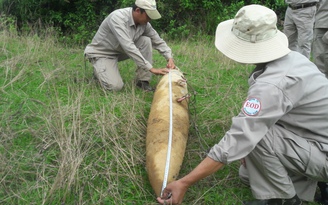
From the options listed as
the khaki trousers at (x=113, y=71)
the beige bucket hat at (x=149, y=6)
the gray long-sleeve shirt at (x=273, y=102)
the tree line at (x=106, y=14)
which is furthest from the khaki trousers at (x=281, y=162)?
the tree line at (x=106, y=14)

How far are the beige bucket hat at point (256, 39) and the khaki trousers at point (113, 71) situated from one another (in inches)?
103

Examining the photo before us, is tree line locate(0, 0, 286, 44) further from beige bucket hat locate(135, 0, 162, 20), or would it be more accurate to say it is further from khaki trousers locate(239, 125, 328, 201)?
khaki trousers locate(239, 125, 328, 201)

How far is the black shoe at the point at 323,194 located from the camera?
2715mm

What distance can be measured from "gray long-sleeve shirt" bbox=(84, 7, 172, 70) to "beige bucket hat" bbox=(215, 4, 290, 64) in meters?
2.22

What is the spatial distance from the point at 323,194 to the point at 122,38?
279 centimetres

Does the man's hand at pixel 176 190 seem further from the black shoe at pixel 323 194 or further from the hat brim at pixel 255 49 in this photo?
the black shoe at pixel 323 194

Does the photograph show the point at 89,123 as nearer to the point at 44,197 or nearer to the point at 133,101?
the point at 133,101

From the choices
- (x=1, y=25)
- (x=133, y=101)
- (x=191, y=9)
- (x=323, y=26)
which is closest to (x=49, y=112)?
(x=133, y=101)

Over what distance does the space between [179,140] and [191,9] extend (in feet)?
23.6

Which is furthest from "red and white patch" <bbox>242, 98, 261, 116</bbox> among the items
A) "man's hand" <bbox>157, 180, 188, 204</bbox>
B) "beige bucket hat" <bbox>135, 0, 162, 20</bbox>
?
"beige bucket hat" <bbox>135, 0, 162, 20</bbox>

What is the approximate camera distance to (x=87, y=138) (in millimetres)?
3236

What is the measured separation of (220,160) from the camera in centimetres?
214

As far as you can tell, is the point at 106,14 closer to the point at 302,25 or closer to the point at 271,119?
the point at 302,25

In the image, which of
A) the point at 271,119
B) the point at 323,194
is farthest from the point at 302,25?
the point at 271,119
